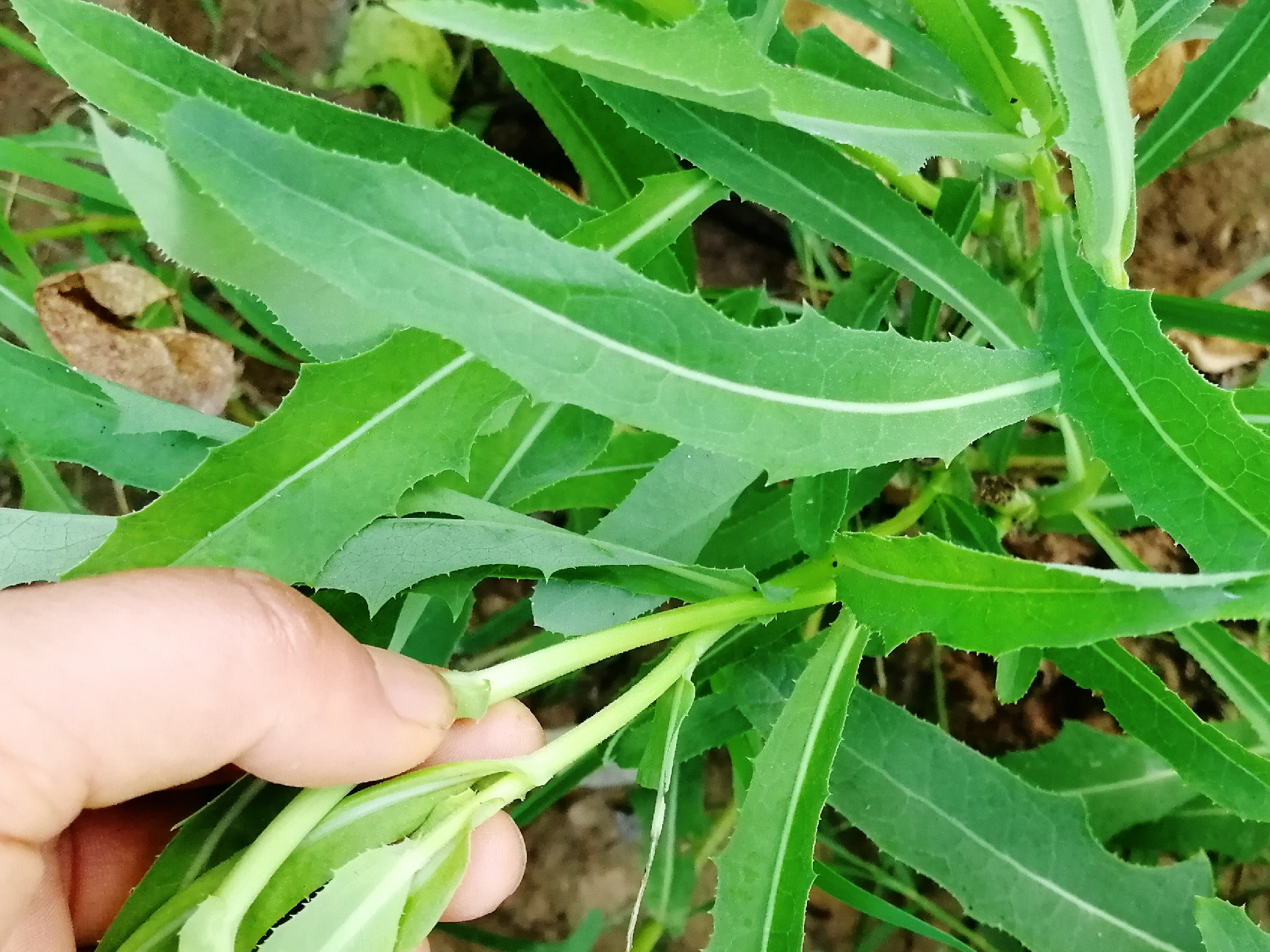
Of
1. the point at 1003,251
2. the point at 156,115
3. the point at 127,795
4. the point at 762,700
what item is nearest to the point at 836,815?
the point at 762,700

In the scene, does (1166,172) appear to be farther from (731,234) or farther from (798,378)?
(798,378)

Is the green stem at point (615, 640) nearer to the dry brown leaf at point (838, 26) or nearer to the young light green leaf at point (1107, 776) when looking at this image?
the young light green leaf at point (1107, 776)

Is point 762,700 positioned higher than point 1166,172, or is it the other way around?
point 1166,172

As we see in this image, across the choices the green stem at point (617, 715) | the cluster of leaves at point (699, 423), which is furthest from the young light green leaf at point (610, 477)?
the green stem at point (617, 715)

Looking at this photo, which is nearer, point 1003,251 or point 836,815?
point 1003,251

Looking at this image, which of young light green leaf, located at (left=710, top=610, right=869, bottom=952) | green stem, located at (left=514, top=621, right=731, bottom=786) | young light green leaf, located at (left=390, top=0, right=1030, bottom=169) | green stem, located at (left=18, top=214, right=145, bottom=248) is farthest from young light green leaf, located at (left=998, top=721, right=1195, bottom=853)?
green stem, located at (left=18, top=214, right=145, bottom=248)

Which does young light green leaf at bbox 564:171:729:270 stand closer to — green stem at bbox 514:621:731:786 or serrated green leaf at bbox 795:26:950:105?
serrated green leaf at bbox 795:26:950:105
